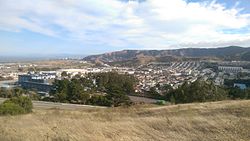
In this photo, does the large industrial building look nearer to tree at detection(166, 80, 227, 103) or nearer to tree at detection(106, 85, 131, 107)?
tree at detection(106, 85, 131, 107)

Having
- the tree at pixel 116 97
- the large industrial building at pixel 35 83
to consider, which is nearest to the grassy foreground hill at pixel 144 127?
the tree at pixel 116 97

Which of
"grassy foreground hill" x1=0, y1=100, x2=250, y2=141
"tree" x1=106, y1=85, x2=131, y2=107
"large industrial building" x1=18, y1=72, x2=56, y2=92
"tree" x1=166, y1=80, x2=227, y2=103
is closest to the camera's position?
"grassy foreground hill" x1=0, y1=100, x2=250, y2=141

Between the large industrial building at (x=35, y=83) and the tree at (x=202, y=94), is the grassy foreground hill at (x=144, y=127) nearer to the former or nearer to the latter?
the tree at (x=202, y=94)

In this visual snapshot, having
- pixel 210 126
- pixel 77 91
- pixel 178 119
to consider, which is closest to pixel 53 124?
pixel 178 119

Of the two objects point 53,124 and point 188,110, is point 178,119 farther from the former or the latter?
point 53,124

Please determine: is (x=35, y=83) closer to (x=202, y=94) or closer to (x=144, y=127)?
(x=202, y=94)

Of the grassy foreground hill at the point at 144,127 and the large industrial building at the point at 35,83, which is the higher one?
the grassy foreground hill at the point at 144,127

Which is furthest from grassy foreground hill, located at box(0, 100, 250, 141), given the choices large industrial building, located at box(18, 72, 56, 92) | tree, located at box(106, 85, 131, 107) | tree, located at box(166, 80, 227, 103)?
large industrial building, located at box(18, 72, 56, 92)

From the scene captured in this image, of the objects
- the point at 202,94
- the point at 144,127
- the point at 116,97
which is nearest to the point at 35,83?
the point at 116,97
